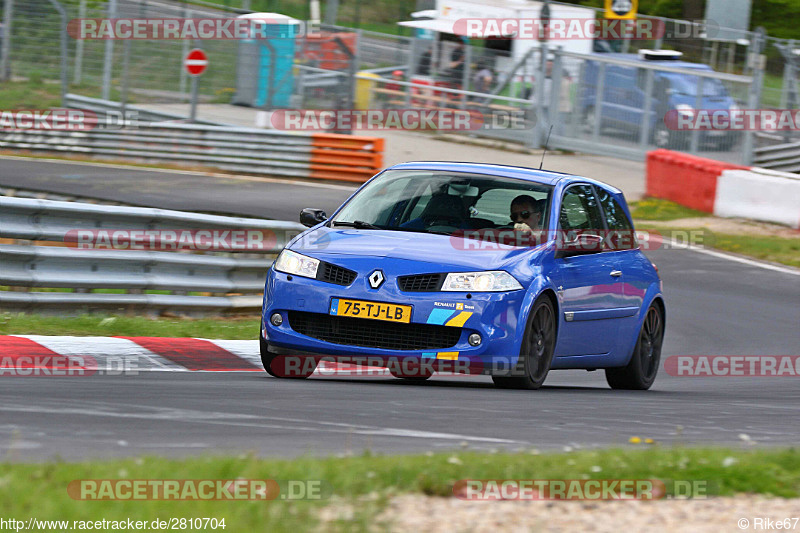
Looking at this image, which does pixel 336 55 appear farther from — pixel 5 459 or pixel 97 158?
pixel 5 459

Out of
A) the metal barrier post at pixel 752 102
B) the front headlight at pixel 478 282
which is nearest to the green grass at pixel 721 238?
the metal barrier post at pixel 752 102

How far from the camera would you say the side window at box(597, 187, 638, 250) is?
9.69 metres

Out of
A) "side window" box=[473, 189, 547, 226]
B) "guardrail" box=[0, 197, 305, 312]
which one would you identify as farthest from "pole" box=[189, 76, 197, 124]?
"side window" box=[473, 189, 547, 226]

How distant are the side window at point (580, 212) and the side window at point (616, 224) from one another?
15 centimetres

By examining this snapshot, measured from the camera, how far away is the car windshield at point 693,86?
2477 centimetres

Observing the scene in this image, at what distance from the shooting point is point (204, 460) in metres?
4.65

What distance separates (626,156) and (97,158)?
34.4ft

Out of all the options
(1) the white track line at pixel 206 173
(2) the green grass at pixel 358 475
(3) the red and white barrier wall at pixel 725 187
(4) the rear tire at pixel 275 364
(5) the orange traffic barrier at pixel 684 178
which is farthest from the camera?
(1) the white track line at pixel 206 173

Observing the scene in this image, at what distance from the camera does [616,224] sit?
32.4ft

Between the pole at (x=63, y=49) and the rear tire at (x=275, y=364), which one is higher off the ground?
the pole at (x=63, y=49)

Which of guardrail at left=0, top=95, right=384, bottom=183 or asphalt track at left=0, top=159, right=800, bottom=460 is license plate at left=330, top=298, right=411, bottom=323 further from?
guardrail at left=0, top=95, right=384, bottom=183

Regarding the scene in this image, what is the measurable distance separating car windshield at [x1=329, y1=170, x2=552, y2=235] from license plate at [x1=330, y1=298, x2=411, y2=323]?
923 mm

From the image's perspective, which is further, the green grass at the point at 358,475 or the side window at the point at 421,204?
the side window at the point at 421,204

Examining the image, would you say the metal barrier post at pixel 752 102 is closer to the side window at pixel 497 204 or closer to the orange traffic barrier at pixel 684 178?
the orange traffic barrier at pixel 684 178
